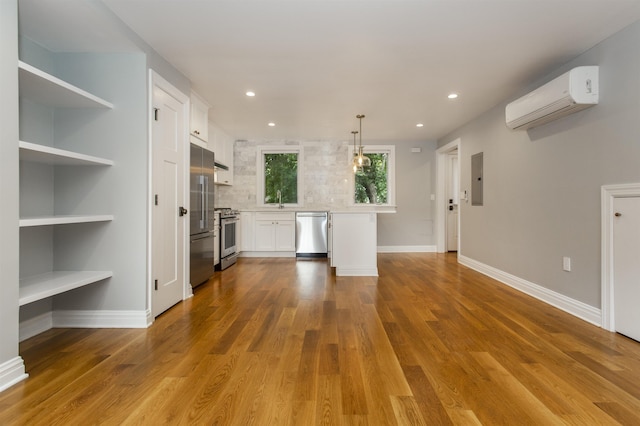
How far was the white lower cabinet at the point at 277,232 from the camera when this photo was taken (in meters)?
5.98

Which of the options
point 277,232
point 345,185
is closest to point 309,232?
point 277,232

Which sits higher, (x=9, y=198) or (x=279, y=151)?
(x=279, y=151)

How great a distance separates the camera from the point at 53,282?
2146mm

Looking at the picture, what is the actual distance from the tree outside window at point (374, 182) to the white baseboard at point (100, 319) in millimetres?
4675

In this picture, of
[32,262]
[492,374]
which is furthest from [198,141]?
[492,374]

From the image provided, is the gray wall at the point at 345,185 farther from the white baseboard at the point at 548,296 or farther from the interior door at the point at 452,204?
the white baseboard at the point at 548,296

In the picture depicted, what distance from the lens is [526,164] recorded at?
11.4 feet

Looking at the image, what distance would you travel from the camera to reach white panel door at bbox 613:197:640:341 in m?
2.24

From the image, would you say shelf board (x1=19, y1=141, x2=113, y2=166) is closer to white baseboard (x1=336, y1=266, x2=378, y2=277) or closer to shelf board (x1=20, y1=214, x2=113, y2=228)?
shelf board (x1=20, y1=214, x2=113, y2=228)

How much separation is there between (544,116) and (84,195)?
414cm

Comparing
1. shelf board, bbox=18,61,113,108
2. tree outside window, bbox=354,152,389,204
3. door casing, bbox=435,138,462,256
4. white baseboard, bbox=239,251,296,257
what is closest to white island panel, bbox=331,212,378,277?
white baseboard, bbox=239,251,296,257

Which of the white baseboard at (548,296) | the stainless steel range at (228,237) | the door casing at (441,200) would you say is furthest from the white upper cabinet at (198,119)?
the door casing at (441,200)

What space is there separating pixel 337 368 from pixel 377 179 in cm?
512

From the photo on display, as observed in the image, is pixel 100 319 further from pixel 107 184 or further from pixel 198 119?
pixel 198 119
